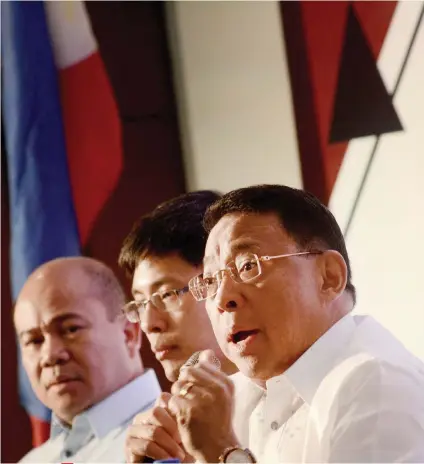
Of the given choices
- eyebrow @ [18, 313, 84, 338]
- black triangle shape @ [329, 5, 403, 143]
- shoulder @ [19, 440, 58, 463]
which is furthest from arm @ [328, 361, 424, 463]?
shoulder @ [19, 440, 58, 463]

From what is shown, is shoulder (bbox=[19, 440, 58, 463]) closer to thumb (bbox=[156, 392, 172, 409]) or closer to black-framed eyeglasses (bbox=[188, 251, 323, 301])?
thumb (bbox=[156, 392, 172, 409])

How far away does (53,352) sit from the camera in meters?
1.98

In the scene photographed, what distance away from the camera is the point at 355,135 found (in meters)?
2.04

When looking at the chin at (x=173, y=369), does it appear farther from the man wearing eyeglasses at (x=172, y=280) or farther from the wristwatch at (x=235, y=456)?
the wristwatch at (x=235, y=456)

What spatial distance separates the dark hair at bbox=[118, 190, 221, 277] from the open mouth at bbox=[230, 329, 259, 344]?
0.48 m

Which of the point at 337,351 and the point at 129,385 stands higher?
→ the point at 337,351

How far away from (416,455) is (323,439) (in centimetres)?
13

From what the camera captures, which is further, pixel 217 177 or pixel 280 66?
pixel 217 177

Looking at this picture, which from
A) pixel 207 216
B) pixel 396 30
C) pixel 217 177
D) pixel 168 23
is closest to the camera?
pixel 207 216

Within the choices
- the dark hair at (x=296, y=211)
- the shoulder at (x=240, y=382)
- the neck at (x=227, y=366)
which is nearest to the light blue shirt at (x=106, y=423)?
the neck at (x=227, y=366)

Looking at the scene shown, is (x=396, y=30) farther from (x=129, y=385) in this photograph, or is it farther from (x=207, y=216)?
(x=129, y=385)

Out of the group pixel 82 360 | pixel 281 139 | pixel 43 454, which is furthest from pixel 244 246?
pixel 43 454

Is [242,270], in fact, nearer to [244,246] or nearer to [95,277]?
[244,246]

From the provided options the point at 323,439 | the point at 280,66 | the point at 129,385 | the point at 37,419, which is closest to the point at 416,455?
the point at 323,439
